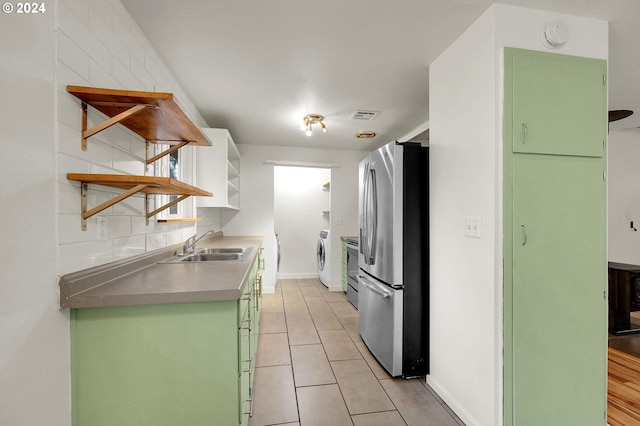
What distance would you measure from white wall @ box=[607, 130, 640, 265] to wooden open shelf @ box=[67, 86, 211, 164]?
5406 mm

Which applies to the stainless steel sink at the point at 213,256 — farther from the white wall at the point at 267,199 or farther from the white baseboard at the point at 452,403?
the white wall at the point at 267,199

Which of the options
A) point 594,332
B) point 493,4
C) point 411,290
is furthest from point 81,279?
point 594,332

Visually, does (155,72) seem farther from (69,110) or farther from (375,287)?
(375,287)

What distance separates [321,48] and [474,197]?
140 centimetres

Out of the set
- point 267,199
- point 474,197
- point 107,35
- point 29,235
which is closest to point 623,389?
point 474,197

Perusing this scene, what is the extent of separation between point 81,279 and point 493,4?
7.81 ft

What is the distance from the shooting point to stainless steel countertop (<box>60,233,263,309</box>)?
1.12 m

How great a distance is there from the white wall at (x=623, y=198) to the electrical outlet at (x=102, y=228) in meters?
5.70

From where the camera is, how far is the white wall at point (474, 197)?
1.51 metres

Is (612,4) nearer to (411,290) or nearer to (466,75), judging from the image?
(466,75)

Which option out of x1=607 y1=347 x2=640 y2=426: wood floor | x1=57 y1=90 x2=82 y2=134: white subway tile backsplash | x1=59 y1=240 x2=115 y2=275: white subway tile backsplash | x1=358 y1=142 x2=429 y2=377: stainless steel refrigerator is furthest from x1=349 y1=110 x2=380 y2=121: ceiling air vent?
x1=607 y1=347 x2=640 y2=426: wood floor

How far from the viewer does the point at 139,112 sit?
1286mm

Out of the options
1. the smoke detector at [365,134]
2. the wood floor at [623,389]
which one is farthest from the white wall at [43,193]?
the smoke detector at [365,134]

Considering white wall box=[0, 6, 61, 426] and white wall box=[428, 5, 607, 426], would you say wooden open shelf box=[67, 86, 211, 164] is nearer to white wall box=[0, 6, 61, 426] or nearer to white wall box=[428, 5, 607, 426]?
white wall box=[0, 6, 61, 426]
